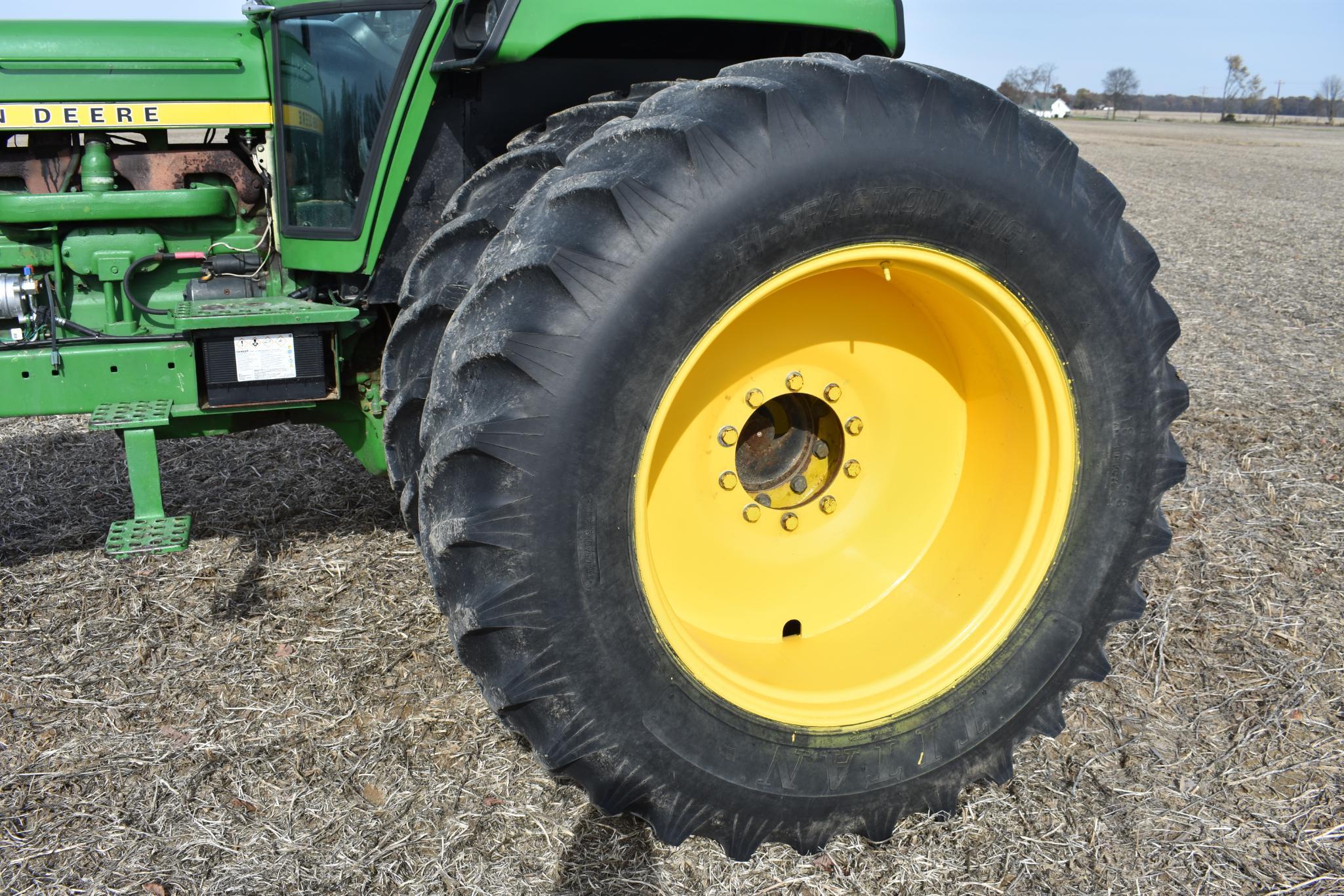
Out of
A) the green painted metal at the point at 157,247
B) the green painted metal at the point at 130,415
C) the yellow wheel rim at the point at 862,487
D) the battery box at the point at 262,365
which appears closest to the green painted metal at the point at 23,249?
the green painted metal at the point at 157,247

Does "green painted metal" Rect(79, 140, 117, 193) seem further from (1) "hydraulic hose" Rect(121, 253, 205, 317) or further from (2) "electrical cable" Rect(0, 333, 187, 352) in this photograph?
(2) "electrical cable" Rect(0, 333, 187, 352)

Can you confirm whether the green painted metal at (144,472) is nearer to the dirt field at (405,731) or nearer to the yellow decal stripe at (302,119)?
the dirt field at (405,731)

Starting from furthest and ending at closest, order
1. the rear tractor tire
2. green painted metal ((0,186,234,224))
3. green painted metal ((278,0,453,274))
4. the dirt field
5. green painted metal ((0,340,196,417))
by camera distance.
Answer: green painted metal ((0,186,234,224))
green painted metal ((0,340,196,417))
green painted metal ((278,0,453,274))
the dirt field
the rear tractor tire

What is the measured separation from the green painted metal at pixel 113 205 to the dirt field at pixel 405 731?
3.22 feet

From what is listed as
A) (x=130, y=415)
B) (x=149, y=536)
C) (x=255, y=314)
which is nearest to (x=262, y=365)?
(x=255, y=314)

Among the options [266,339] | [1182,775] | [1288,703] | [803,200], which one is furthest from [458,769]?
[1288,703]

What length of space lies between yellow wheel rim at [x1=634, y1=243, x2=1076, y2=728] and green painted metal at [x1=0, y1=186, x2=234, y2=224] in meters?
1.49

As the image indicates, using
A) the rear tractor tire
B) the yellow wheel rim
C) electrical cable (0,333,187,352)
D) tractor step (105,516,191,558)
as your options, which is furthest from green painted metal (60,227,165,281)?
the yellow wheel rim

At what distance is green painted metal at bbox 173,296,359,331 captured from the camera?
2332 millimetres

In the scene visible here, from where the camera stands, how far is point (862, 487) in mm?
2305

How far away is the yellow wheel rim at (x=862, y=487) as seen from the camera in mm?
2006

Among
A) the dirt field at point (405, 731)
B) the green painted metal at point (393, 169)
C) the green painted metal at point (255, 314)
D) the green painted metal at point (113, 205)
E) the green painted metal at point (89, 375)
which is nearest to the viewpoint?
the dirt field at point (405, 731)

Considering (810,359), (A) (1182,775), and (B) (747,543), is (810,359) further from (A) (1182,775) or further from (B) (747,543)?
(A) (1182,775)

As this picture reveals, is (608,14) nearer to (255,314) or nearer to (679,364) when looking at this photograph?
(679,364)
